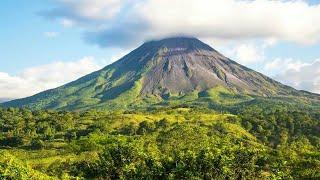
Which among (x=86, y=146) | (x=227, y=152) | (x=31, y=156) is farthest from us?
(x=31, y=156)

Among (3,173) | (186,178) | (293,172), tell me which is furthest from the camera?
(293,172)

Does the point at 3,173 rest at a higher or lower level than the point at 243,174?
higher

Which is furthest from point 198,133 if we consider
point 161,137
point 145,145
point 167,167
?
point 167,167

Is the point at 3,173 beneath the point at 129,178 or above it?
above

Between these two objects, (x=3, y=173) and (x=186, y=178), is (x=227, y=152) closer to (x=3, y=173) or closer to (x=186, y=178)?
(x=186, y=178)

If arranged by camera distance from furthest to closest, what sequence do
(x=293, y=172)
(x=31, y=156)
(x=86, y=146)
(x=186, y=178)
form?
1. (x=31, y=156)
2. (x=86, y=146)
3. (x=293, y=172)
4. (x=186, y=178)

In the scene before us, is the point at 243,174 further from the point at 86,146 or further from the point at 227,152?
the point at 86,146

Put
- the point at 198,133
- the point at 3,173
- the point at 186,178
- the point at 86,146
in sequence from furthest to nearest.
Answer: the point at 198,133 < the point at 86,146 < the point at 186,178 < the point at 3,173

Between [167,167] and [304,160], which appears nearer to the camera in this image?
[167,167]

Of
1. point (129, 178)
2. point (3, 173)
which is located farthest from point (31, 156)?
point (3, 173)
